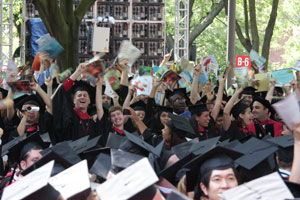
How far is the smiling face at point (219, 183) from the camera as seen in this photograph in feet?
15.0

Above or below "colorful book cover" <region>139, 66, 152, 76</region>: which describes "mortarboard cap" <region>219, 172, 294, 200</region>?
below

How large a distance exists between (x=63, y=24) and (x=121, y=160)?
6524 millimetres

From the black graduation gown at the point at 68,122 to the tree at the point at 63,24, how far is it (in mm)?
2953

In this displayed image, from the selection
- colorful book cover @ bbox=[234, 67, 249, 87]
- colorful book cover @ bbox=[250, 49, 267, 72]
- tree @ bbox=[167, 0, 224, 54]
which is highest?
tree @ bbox=[167, 0, 224, 54]

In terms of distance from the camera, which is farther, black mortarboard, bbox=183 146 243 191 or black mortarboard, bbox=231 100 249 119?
black mortarboard, bbox=231 100 249 119

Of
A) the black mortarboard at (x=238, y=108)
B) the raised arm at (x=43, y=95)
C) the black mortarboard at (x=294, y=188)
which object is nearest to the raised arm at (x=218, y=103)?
the black mortarboard at (x=238, y=108)

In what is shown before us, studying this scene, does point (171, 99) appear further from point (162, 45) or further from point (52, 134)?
point (162, 45)

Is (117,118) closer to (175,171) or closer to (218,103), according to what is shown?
(218,103)

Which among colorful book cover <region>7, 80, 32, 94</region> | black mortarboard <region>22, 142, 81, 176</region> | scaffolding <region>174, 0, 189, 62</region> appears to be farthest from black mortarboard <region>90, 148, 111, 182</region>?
scaffolding <region>174, 0, 189, 62</region>

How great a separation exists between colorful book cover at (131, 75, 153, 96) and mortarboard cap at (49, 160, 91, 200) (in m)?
4.87

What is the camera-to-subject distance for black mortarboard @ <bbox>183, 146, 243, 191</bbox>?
16.3 feet

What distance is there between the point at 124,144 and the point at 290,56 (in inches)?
1239

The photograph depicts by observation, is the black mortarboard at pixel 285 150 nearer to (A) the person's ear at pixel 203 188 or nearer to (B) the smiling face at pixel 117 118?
(A) the person's ear at pixel 203 188

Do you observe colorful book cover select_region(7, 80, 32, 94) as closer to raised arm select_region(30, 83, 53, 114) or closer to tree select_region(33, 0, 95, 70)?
raised arm select_region(30, 83, 53, 114)
